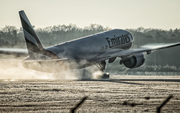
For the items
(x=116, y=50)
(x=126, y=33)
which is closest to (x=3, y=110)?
(x=116, y=50)

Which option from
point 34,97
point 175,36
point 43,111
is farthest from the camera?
point 175,36

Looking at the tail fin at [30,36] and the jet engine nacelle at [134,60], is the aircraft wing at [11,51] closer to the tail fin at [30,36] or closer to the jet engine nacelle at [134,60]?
the tail fin at [30,36]

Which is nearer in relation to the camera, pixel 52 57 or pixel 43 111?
pixel 43 111

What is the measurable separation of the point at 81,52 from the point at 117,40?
7448 mm

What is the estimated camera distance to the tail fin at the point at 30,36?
116ft

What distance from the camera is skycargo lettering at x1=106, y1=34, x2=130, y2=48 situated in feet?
148

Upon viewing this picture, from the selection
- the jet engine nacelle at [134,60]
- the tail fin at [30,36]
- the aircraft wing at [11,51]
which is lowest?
the jet engine nacelle at [134,60]

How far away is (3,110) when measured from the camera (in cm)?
1510

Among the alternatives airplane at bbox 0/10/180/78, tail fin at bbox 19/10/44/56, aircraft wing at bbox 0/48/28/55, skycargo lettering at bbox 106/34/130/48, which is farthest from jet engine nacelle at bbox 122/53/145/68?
aircraft wing at bbox 0/48/28/55

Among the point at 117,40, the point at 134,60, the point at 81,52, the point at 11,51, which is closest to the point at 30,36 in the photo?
the point at 11,51

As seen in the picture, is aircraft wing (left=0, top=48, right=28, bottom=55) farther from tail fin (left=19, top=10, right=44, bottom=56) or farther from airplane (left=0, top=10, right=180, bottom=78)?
tail fin (left=19, top=10, right=44, bottom=56)

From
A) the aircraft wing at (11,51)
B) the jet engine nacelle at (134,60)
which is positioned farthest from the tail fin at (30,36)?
the jet engine nacelle at (134,60)

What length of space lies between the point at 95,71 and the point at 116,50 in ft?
13.4

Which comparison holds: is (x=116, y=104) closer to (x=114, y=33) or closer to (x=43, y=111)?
(x=43, y=111)
